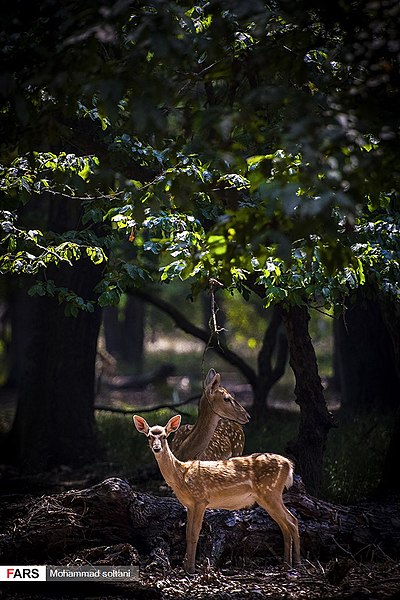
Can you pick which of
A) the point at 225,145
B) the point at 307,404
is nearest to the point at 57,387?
the point at 307,404

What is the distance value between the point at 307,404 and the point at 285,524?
261cm

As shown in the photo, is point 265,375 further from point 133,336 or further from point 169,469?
point 133,336

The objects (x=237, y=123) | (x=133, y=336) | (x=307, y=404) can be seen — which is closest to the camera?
(x=237, y=123)

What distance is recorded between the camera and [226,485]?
7.36m

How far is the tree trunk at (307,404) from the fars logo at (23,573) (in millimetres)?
3510

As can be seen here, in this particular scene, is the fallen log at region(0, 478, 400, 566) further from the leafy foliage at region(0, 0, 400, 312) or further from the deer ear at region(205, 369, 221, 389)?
the leafy foliage at region(0, 0, 400, 312)

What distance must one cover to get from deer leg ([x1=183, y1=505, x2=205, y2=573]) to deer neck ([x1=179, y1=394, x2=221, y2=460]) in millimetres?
1404

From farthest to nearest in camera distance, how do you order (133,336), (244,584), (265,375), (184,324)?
(133,336), (265,375), (184,324), (244,584)

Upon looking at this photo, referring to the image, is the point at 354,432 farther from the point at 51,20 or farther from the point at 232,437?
the point at 51,20

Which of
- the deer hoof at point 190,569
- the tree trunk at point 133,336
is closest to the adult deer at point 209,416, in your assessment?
the deer hoof at point 190,569

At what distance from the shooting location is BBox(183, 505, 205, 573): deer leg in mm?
7340

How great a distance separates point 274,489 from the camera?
24.5 ft

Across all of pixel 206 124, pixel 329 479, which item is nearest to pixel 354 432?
pixel 329 479

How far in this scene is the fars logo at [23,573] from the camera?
7.25 meters
